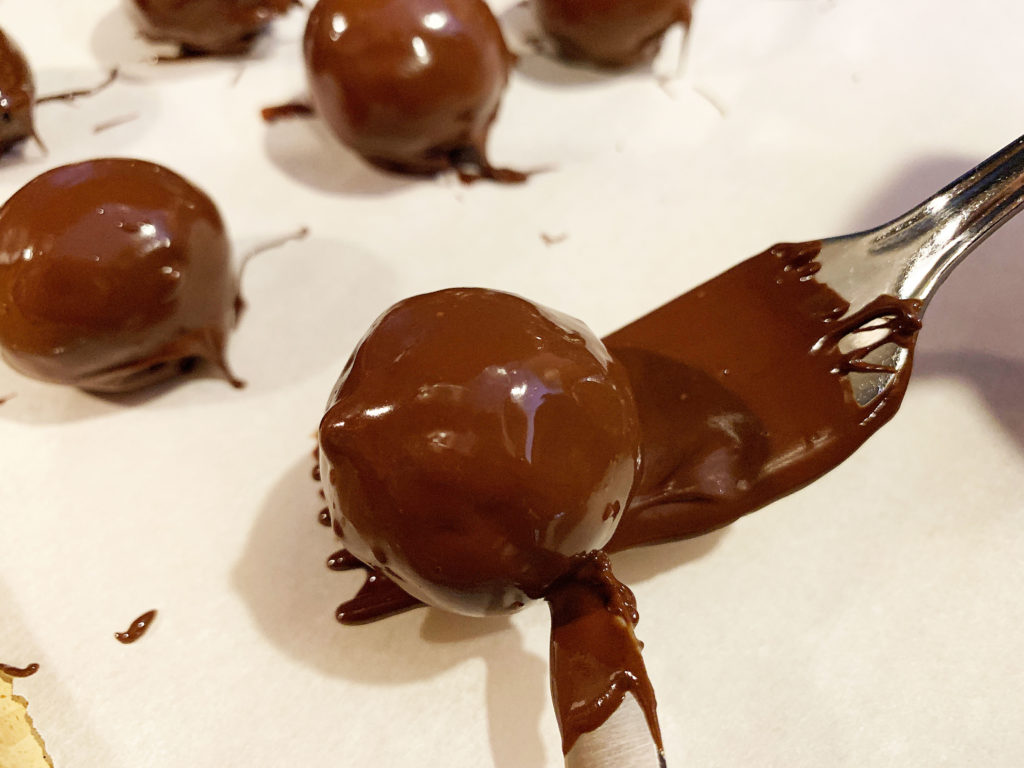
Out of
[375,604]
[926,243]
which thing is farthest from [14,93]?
[926,243]

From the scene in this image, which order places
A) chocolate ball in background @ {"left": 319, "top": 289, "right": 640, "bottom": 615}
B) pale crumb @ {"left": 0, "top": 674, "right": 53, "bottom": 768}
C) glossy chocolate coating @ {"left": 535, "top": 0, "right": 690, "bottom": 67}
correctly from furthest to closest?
glossy chocolate coating @ {"left": 535, "top": 0, "right": 690, "bottom": 67} < pale crumb @ {"left": 0, "top": 674, "right": 53, "bottom": 768} < chocolate ball in background @ {"left": 319, "top": 289, "right": 640, "bottom": 615}

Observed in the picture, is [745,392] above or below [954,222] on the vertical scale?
below

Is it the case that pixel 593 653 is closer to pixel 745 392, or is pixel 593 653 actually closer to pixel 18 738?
pixel 745 392

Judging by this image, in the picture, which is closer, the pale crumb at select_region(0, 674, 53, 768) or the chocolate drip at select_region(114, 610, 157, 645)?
the pale crumb at select_region(0, 674, 53, 768)

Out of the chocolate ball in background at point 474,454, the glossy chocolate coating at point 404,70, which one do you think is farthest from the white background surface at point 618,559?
the chocolate ball in background at point 474,454

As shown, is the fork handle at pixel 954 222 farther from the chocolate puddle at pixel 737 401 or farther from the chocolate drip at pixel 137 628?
the chocolate drip at pixel 137 628

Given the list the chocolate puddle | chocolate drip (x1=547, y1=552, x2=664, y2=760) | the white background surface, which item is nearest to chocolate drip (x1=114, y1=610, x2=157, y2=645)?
the white background surface

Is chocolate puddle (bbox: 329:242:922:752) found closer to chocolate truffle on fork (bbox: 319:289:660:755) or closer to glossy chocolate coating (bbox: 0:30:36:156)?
chocolate truffle on fork (bbox: 319:289:660:755)

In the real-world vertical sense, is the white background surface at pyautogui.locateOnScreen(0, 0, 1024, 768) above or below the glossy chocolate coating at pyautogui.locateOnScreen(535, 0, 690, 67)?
below
